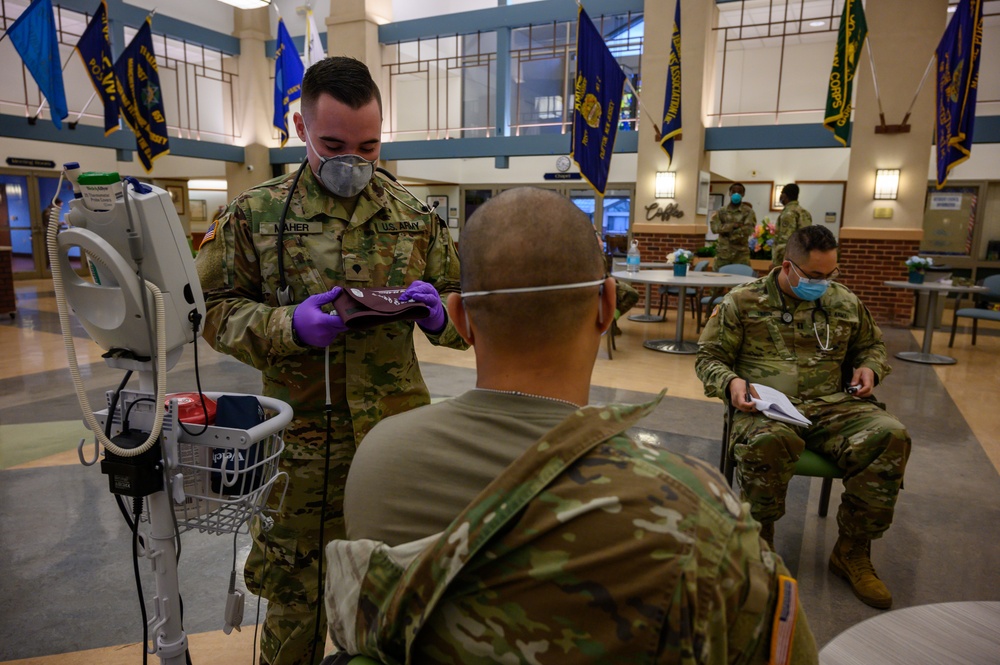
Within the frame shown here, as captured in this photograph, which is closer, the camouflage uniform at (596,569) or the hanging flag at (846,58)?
the camouflage uniform at (596,569)

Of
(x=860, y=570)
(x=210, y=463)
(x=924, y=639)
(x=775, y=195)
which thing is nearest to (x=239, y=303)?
(x=210, y=463)

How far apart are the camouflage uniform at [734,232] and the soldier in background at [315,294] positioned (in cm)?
771

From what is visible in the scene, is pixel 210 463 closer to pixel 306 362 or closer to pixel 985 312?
pixel 306 362

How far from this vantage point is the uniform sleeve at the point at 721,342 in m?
2.72

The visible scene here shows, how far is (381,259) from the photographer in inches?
63.6

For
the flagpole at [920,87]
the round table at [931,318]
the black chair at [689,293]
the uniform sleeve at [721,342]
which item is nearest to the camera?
the uniform sleeve at [721,342]

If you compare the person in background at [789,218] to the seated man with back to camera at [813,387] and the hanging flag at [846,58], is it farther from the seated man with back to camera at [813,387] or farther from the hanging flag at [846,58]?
A: the seated man with back to camera at [813,387]

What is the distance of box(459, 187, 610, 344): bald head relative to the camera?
840mm

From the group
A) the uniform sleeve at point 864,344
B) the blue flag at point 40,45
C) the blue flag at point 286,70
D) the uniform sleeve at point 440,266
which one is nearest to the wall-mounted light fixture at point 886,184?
the uniform sleeve at point 864,344

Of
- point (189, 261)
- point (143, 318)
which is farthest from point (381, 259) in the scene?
point (143, 318)

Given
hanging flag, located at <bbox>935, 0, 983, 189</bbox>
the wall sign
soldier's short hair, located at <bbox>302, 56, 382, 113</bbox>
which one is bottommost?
soldier's short hair, located at <bbox>302, 56, 382, 113</bbox>

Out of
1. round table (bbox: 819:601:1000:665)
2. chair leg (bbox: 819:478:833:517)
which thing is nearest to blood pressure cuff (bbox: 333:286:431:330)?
round table (bbox: 819:601:1000:665)

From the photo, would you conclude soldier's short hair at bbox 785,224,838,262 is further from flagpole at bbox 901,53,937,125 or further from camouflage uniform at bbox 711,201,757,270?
flagpole at bbox 901,53,937,125

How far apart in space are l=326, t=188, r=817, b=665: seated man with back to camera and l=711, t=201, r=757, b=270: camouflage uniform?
8.32m
